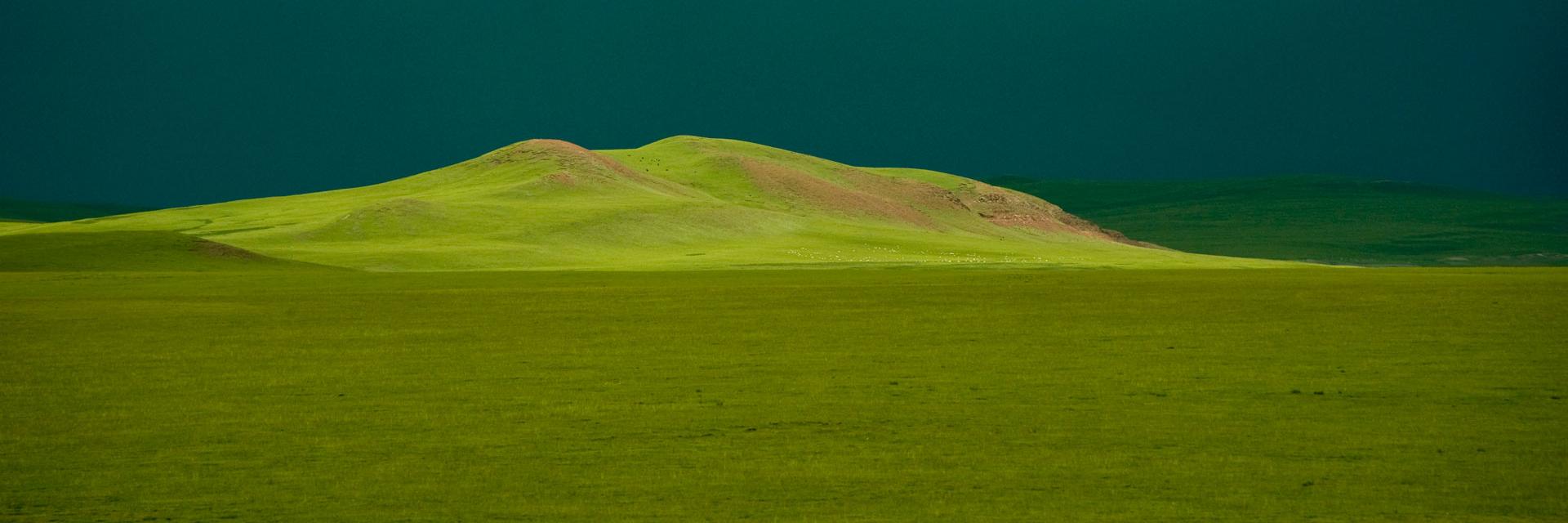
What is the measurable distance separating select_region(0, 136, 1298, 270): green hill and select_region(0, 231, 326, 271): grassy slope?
10.1 feet

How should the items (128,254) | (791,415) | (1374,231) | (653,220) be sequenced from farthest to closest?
(1374,231) → (653,220) → (128,254) → (791,415)

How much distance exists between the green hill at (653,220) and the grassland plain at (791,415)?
35.7 metres

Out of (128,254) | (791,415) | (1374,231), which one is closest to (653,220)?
(128,254)

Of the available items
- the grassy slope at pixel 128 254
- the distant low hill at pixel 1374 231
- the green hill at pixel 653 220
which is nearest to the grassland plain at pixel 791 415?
the grassy slope at pixel 128 254

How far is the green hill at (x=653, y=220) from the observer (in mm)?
73438

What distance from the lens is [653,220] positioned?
86.2 meters

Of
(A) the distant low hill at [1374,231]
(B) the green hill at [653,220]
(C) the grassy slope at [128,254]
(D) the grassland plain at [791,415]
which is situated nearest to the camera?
(D) the grassland plain at [791,415]

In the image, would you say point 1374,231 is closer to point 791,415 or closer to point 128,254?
point 128,254

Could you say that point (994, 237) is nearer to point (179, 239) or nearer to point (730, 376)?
point (179, 239)

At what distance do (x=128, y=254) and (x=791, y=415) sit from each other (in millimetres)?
58071

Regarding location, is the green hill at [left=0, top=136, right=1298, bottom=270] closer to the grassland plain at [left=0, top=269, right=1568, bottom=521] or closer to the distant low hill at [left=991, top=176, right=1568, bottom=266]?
the distant low hill at [left=991, top=176, right=1568, bottom=266]

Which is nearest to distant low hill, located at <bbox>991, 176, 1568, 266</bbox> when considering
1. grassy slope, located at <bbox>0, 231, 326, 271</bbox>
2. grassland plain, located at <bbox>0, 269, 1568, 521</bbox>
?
grassy slope, located at <bbox>0, 231, 326, 271</bbox>

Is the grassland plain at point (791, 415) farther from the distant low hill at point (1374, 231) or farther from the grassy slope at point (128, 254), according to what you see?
the distant low hill at point (1374, 231)

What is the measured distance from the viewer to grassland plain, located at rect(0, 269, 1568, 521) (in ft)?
47.8
